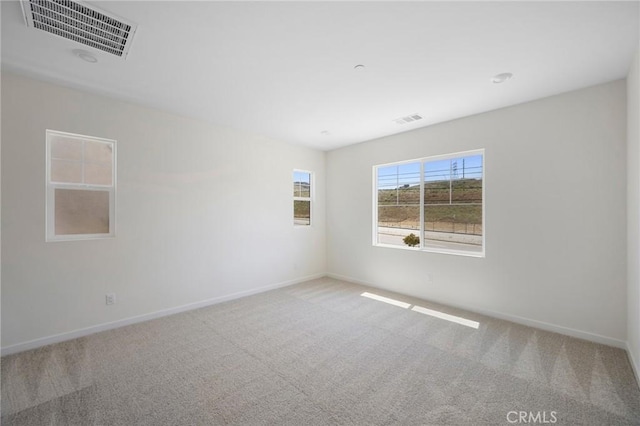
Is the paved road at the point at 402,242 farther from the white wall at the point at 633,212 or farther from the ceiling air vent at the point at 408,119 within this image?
the ceiling air vent at the point at 408,119

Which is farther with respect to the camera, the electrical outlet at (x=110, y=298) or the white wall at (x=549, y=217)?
the electrical outlet at (x=110, y=298)

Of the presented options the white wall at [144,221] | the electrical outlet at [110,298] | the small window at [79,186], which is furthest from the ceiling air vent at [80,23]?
the electrical outlet at [110,298]

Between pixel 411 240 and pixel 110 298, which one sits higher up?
pixel 411 240

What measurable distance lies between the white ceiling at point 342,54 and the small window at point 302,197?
2.02 m

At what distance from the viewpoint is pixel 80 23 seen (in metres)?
1.92

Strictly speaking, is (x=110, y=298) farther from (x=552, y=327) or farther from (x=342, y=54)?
(x=552, y=327)

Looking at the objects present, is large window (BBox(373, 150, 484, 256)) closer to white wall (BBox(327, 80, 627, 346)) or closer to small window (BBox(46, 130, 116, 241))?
white wall (BBox(327, 80, 627, 346))

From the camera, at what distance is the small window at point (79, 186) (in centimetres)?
288

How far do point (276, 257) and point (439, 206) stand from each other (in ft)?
9.71

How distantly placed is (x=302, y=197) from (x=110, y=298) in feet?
11.3

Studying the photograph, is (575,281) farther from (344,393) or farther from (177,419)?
(177,419)

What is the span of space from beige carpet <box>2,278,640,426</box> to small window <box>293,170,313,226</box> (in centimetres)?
241

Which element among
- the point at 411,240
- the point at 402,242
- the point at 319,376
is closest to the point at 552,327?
the point at 411,240

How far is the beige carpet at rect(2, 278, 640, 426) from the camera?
1837 millimetres
